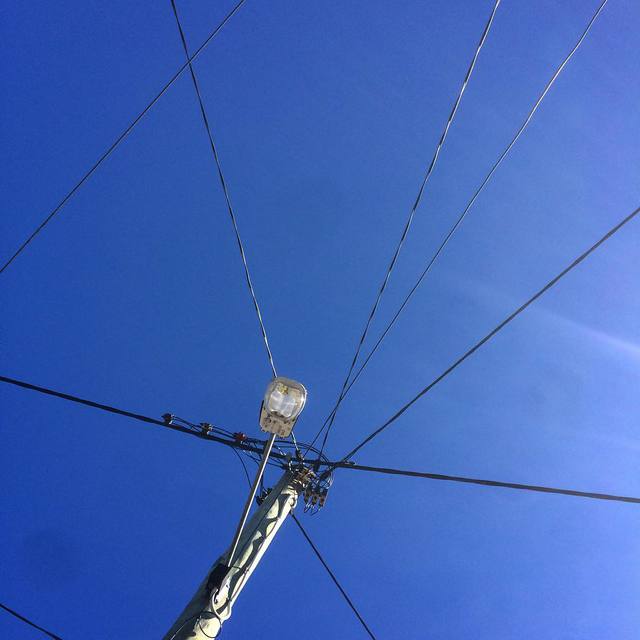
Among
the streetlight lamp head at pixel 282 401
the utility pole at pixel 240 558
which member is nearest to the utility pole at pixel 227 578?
the utility pole at pixel 240 558

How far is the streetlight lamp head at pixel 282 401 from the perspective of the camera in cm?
335

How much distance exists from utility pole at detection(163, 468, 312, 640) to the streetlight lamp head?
86 cm

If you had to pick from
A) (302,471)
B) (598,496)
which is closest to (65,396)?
(302,471)

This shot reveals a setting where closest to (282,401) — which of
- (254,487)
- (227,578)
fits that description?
(254,487)

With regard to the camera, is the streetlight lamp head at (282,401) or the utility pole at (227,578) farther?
the streetlight lamp head at (282,401)

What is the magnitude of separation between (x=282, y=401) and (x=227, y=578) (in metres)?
1.23

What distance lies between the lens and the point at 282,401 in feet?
11.1

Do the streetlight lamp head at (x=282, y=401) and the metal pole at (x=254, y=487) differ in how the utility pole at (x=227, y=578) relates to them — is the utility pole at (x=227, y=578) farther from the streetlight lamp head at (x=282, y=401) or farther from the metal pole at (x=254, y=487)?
the streetlight lamp head at (x=282, y=401)

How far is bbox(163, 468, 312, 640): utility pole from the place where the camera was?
3.11m

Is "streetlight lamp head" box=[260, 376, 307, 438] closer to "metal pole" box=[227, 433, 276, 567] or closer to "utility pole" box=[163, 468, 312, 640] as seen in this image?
"metal pole" box=[227, 433, 276, 567]

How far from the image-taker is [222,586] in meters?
3.33

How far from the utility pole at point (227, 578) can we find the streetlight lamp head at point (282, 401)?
86cm

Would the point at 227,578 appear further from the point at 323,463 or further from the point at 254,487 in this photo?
the point at 323,463

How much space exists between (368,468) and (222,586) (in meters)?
1.49
